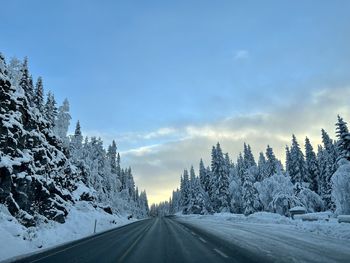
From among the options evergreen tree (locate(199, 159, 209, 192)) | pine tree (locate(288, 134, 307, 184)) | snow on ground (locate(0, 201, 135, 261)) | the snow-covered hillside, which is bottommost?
snow on ground (locate(0, 201, 135, 261))

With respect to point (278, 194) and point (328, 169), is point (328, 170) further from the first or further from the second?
point (278, 194)

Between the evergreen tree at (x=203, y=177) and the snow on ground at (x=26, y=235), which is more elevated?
the evergreen tree at (x=203, y=177)

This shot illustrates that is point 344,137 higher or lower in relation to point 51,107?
lower

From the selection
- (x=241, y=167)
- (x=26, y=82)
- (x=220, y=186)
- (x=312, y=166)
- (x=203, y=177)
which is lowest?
(x=220, y=186)

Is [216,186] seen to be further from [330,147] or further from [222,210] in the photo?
[330,147]

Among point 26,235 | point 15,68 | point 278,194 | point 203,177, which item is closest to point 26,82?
point 15,68

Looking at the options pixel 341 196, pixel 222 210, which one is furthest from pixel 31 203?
pixel 222 210

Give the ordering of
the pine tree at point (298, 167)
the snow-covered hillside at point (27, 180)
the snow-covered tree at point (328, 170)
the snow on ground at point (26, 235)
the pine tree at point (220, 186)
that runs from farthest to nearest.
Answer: the pine tree at point (220, 186) → the pine tree at point (298, 167) → the snow-covered tree at point (328, 170) → the snow-covered hillside at point (27, 180) → the snow on ground at point (26, 235)

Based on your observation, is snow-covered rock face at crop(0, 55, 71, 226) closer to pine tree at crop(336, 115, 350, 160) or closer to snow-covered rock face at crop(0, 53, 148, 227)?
snow-covered rock face at crop(0, 53, 148, 227)

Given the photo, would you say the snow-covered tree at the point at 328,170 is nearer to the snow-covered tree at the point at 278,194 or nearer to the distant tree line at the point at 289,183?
the distant tree line at the point at 289,183

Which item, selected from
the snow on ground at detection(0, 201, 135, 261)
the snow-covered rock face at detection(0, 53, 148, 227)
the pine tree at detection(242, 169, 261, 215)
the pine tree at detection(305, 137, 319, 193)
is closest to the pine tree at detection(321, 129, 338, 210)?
the pine tree at detection(305, 137, 319, 193)

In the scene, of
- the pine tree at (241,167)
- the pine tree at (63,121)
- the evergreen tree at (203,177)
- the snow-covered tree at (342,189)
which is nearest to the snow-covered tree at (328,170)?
the pine tree at (241,167)

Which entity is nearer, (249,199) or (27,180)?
(27,180)

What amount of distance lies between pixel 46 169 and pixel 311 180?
2382 inches
